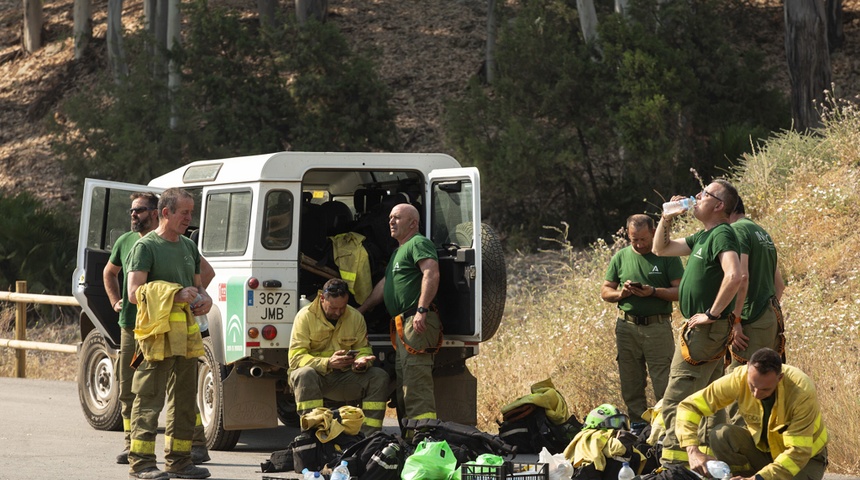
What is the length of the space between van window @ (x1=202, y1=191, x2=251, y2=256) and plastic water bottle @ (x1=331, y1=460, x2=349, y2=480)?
8.71ft

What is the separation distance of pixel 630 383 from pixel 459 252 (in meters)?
1.70

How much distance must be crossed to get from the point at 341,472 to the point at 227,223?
320 cm

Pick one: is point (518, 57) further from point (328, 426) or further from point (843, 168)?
point (328, 426)

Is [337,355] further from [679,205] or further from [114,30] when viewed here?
[114,30]

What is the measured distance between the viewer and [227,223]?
9859 millimetres

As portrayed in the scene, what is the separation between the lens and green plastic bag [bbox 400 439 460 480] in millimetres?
7309

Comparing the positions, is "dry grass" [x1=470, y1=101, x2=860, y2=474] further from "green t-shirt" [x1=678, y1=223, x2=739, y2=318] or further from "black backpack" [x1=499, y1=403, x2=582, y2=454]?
"green t-shirt" [x1=678, y1=223, x2=739, y2=318]

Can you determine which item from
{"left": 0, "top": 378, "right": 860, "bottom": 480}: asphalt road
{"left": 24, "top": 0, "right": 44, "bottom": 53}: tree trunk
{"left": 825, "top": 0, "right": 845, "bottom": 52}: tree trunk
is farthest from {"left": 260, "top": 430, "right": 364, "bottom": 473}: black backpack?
{"left": 24, "top": 0, "right": 44, "bottom": 53}: tree trunk

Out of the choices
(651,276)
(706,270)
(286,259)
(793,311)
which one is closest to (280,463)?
(286,259)

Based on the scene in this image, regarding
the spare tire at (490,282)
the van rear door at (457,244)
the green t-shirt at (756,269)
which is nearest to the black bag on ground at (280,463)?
the van rear door at (457,244)

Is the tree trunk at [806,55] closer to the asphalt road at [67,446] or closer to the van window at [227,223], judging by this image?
the asphalt road at [67,446]

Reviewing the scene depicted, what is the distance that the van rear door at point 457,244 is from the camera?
30.9 ft

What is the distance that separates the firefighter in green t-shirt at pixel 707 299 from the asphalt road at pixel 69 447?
1215mm

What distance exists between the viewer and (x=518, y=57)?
65.4ft
